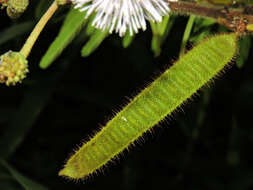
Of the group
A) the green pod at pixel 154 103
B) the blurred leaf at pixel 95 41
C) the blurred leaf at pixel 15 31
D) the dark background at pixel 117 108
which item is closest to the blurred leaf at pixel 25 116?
the dark background at pixel 117 108

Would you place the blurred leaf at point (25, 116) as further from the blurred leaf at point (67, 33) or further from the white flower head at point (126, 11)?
the white flower head at point (126, 11)

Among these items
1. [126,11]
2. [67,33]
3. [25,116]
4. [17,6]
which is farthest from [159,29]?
[25,116]

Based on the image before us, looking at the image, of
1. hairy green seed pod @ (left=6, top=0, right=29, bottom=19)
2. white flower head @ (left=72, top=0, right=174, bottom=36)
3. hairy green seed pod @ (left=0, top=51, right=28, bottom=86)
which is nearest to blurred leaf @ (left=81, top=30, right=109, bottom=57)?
white flower head @ (left=72, top=0, right=174, bottom=36)

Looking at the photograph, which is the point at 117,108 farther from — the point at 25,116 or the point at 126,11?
the point at 126,11

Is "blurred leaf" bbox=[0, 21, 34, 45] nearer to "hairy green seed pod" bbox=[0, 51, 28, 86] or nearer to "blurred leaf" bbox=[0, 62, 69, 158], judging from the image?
"blurred leaf" bbox=[0, 62, 69, 158]

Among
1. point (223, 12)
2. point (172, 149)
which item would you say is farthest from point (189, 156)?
point (223, 12)

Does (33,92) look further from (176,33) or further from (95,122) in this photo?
(176,33)
